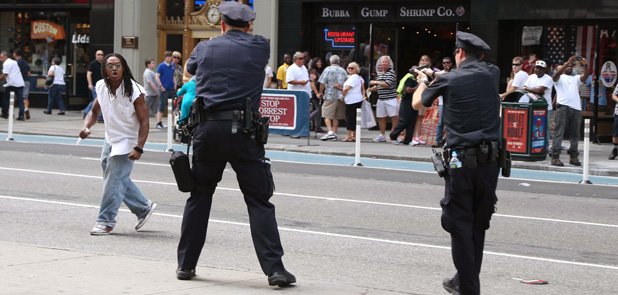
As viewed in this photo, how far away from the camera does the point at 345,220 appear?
11992 millimetres

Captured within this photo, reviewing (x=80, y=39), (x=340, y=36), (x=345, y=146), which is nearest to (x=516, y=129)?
(x=345, y=146)

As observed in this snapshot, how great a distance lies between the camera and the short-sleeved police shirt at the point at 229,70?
7.65m

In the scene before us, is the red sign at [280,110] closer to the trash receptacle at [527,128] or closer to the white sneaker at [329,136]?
the white sneaker at [329,136]

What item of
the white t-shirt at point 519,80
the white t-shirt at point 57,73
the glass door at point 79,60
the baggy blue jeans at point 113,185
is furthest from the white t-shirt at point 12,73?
the baggy blue jeans at point 113,185

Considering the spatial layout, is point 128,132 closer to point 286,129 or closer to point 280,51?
point 286,129

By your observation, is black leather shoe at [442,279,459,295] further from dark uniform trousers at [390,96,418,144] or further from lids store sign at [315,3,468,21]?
lids store sign at [315,3,468,21]

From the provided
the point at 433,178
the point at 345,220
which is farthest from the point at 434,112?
the point at 345,220

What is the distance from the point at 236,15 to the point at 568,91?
12.6 metres

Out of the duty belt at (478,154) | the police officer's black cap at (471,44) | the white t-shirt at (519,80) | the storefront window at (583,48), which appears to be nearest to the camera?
the duty belt at (478,154)

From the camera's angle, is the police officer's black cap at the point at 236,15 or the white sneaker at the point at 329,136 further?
the white sneaker at the point at 329,136

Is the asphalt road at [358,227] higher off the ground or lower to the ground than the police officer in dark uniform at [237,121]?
lower

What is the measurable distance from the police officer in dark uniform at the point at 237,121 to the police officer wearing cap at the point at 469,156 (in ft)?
4.00

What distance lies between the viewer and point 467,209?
7352 mm

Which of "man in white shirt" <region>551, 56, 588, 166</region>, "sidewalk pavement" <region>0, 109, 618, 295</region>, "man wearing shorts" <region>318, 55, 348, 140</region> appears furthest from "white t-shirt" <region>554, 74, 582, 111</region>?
"sidewalk pavement" <region>0, 109, 618, 295</region>
